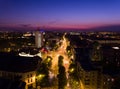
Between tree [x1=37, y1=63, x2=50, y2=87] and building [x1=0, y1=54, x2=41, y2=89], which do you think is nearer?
building [x1=0, y1=54, x2=41, y2=89]

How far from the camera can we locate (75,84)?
22.5 metres

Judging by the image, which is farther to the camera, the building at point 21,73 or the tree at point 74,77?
the tree at point 74,77

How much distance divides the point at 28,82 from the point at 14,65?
11.9ft

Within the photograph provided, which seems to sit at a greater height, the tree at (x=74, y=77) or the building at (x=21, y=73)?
the building at (x=21, y=73)

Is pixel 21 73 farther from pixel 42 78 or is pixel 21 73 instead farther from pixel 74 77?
pixel 74 77

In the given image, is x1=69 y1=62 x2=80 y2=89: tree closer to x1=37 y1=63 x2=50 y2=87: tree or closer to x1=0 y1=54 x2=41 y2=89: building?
x1=37 y1=63 x2=50 y2=87: tree

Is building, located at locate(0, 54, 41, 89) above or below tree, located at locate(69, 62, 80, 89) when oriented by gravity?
above

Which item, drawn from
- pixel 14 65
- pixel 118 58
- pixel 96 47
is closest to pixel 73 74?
pixel 14 65

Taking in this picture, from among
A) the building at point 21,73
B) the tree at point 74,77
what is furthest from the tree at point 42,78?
the tree at point 74,77

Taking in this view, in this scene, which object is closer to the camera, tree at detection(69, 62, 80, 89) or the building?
the building

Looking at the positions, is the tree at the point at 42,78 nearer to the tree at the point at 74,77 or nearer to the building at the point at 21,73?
the building at the point at 21,73

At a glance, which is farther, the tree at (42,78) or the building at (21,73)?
the tree at (42,78)

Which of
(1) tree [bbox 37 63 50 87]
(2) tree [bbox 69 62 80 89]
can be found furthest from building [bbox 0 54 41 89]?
(2) tree [bbox 69 62 80 89]

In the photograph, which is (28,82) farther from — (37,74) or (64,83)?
(64,83)
